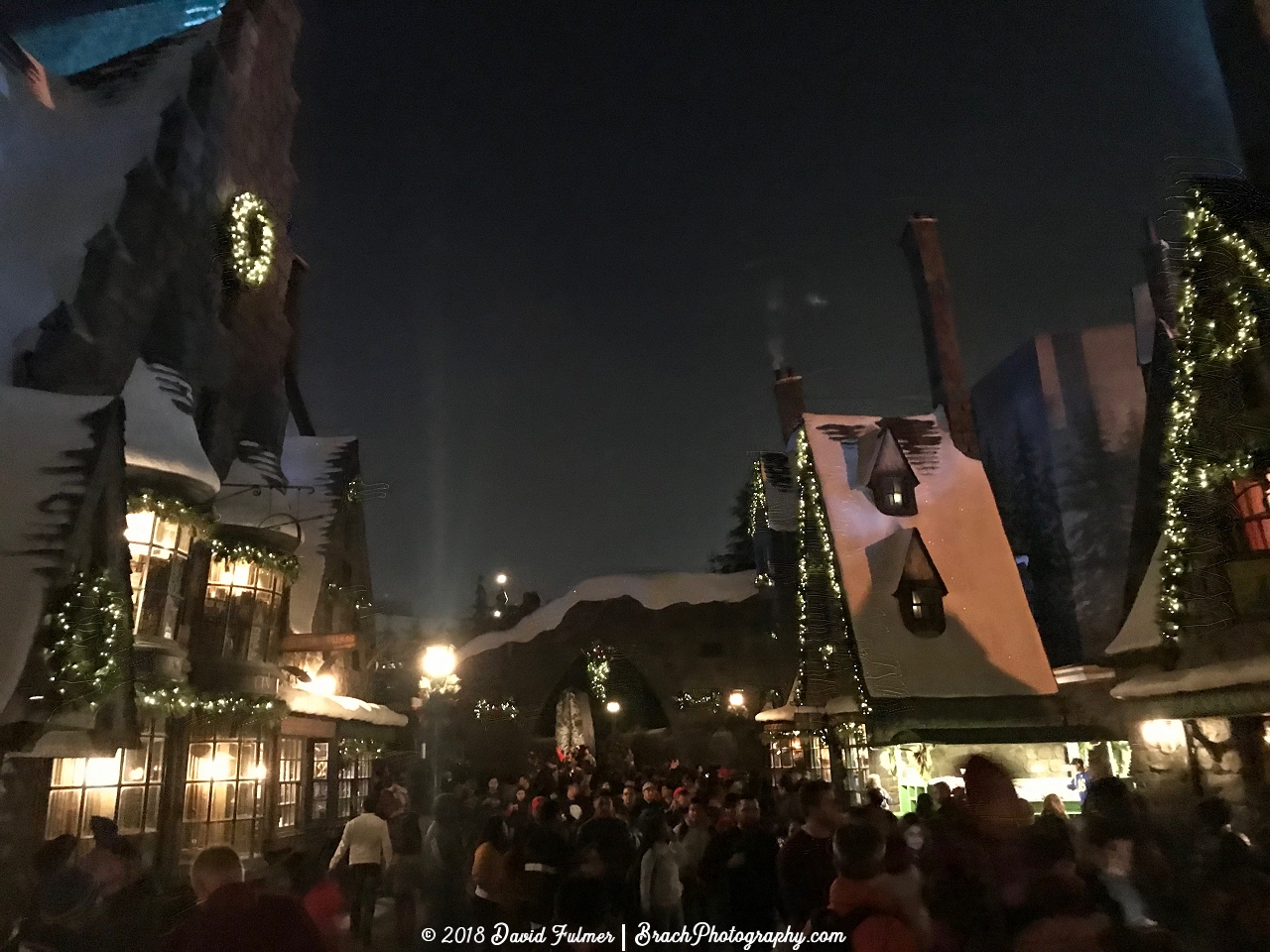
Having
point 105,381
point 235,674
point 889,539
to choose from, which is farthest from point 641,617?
point 105,381

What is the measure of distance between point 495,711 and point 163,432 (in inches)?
796

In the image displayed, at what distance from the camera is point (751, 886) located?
24.5ft

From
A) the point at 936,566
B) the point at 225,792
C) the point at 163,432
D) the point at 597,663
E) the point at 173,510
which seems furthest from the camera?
the point at 597,663

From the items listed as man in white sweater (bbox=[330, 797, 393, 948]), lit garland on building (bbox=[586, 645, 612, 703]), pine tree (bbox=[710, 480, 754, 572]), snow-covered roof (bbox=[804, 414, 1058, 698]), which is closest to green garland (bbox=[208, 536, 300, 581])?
man in white sweater (bbox=[330, 797, 393, 948])

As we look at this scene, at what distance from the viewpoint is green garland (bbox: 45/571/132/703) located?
31.3 feet

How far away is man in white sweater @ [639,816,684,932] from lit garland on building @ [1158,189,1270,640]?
8.80 metres

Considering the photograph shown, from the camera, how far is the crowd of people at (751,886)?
4016 millimetres

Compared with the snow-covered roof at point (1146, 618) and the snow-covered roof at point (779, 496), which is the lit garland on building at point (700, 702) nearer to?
the snow-covered roof at point (779, 496)

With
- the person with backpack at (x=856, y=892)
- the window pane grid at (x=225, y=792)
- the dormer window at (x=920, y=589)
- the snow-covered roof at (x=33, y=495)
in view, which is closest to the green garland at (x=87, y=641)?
the snow-covered roof at (x=33, y=495)

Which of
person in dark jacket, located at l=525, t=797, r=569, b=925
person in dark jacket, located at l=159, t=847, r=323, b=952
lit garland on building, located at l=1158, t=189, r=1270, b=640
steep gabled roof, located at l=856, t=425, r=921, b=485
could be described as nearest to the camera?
person in dark jacket, located at l=159, t=847, r=323, b=952

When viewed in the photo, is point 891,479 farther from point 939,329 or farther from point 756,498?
point 756,498

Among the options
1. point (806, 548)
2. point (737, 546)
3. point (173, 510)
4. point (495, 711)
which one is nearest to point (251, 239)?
point (173, 510)

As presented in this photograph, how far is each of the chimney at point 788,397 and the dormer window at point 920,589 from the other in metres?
8.69

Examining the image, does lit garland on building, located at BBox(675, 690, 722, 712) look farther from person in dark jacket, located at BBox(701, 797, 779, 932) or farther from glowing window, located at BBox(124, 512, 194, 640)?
person in dark jacket, located at BBox(701, 797, 779, 932)
